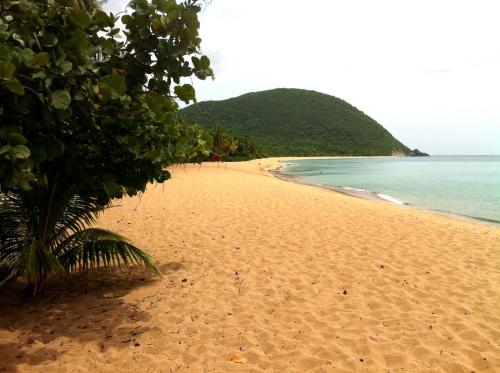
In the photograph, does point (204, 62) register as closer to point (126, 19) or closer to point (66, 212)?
point (126, 19)

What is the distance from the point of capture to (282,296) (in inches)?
213

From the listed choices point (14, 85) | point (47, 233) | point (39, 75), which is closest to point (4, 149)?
point (14, 85)

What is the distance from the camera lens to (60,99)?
2480mm

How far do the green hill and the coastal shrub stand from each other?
406 ft

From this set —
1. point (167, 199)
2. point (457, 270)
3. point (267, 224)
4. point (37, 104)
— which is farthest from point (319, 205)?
point (37, 104)

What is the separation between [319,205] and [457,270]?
7071 millimetres

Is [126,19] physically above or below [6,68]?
above

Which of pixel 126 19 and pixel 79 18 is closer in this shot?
pixel 79 18

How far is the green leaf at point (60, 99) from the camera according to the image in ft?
8.06

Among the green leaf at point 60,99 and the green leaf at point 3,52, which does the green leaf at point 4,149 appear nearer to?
the green leaf at point 60,99

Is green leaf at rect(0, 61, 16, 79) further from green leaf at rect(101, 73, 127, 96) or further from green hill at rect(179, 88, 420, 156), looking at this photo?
green hill at rect(179, 88, 420, 156)

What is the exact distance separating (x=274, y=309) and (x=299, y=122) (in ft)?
497

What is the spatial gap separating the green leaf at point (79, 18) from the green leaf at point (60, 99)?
1.66 ft

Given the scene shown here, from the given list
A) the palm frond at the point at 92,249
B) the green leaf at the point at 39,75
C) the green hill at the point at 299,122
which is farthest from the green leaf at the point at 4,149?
the green hill at the point at 299,122
